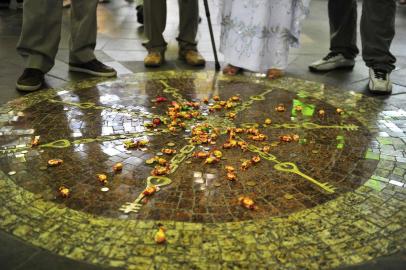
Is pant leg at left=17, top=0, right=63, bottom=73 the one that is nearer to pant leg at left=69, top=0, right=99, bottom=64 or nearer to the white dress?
pant leg at left=69, top=0, right=99, bottom=64

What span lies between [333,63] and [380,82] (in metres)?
0.63

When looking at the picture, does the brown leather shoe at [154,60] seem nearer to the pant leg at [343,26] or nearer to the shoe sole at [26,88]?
the shoe sole at [26,88]

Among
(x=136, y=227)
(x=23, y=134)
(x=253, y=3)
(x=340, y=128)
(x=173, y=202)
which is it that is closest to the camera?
(x=136, y=227)

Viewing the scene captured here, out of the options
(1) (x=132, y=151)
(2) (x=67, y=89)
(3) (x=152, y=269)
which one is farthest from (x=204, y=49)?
(3) (x=152, y=269)

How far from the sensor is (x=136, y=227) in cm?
165

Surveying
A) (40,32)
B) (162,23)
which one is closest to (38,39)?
(40,32)

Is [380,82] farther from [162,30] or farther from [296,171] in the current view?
[162,30]

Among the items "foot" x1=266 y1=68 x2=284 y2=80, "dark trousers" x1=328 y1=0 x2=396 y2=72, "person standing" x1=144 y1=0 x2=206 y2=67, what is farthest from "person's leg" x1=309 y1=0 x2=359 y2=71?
"person standing" x1=144 y1=0 x2=206 y2=67

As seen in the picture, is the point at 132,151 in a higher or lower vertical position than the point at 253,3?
lower

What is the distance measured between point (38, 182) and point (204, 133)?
952 mm

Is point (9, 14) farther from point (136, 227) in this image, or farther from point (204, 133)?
point (136, 227)

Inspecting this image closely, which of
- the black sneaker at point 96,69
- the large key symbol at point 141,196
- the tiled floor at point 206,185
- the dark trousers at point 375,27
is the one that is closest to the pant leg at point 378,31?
the dark trousers at point 375,27

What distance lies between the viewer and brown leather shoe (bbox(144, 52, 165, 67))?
3.77 meters

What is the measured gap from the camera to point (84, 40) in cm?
347
